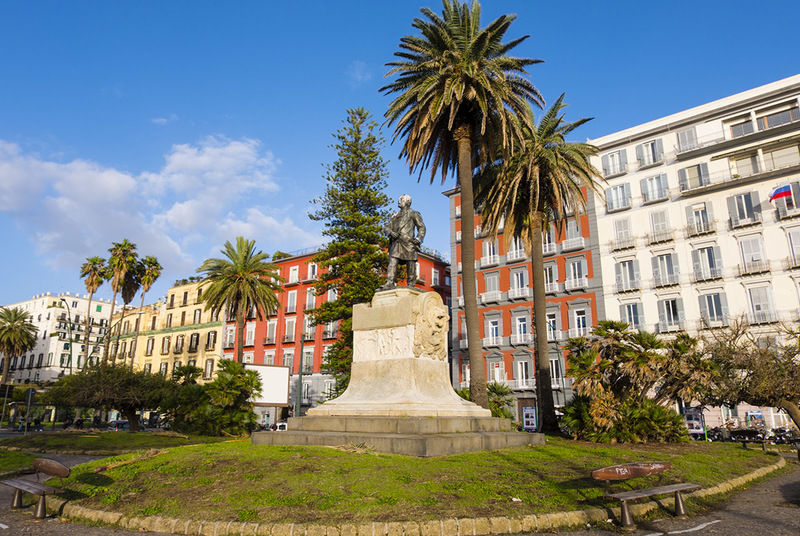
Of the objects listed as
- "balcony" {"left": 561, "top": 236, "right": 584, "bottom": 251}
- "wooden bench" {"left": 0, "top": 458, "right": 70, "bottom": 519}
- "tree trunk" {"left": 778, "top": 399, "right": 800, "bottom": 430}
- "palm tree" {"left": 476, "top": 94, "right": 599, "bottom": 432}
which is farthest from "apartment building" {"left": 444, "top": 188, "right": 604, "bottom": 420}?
"wooden bench" {"left": 0, "top": 458, "right": 70, "bottom": 519}

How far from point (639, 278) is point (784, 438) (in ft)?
50.3

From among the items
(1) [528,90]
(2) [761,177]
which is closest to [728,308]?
(2) [761,177]

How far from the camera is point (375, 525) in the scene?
6.29 meters

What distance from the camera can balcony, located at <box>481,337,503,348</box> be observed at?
47.6 metres

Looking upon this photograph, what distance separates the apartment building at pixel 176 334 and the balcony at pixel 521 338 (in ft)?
119

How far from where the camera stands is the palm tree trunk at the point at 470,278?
2088 cm

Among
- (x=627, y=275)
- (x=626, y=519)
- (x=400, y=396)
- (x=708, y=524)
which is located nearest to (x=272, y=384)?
(x=400, y=396)

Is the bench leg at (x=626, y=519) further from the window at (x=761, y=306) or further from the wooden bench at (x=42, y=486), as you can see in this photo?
the window at (x=761, y=306)

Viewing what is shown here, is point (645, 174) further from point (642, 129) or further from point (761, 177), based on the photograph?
point (761, 177)

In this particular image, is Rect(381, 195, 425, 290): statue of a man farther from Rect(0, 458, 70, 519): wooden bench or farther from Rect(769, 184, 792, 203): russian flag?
Rect(769, 184, 792, 203): russian flag

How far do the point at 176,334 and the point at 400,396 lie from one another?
218ft

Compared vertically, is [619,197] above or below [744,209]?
above

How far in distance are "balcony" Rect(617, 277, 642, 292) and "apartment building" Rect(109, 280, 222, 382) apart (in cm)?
4485

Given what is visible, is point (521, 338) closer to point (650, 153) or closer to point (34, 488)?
point (650, 153)
